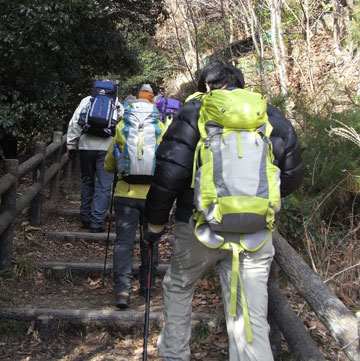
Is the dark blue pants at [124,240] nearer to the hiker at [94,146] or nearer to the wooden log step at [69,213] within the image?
the hiker at [94,146]

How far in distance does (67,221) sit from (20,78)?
2.96m

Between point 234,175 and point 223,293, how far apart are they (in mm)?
676

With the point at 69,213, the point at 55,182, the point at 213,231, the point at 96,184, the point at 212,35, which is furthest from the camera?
the point at 212,35

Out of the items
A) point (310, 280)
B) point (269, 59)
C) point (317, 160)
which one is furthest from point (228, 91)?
point (269, 59)

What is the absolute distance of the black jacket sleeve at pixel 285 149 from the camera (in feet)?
9.45

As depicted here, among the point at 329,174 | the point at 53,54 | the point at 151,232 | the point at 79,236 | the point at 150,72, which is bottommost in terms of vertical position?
the point at 150,72

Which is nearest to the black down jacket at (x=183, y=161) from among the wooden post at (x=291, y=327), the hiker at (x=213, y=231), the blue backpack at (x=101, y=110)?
the hiker at (x=213, y=231)

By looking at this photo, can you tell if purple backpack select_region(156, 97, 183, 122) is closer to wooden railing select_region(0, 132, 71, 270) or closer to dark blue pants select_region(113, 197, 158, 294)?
wooden railing select_region(0, 132, 71, 270)

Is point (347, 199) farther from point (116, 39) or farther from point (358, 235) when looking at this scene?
point (116, 39)

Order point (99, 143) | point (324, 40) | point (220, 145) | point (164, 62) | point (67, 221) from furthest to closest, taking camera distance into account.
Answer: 1. point (164, 62)
2. point (324, 40)
3. point (67, 221)
4. point (99, 143)
5. point (220, 145)

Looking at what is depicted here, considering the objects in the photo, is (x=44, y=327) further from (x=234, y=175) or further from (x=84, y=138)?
(x=84, y=138)

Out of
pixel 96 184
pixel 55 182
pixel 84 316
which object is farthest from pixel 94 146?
pixel 84 316

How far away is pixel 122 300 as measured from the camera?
4289 millimetres

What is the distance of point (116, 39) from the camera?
34.5 ft
